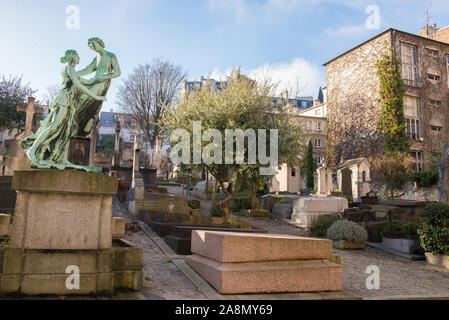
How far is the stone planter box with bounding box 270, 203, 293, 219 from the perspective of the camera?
17.8 meters

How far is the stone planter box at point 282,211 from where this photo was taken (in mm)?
17752

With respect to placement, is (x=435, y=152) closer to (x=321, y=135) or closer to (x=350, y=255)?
(x=321, y=135)

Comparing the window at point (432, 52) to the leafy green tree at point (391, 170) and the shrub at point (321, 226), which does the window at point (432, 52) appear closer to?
the leafy green tree at point (391, 170)

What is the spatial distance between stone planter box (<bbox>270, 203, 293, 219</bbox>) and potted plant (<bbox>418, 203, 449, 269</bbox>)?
8.31m

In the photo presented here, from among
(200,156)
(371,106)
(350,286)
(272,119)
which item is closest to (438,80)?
(371,106)

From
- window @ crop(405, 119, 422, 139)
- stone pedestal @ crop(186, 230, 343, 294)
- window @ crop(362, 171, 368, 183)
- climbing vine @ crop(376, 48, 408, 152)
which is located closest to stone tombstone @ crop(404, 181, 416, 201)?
window @ crop(362, 171, 368, 183)

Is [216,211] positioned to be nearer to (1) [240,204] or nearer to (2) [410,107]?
(1) [240,204]

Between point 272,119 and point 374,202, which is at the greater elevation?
point 272,119

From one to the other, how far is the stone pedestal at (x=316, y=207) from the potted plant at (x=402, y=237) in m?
3.99

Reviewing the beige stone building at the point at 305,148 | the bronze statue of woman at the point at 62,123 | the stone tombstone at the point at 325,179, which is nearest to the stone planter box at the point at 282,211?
the stone tombstone at the point at 325,179

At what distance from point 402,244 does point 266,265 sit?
7.38m

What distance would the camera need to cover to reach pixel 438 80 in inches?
1323

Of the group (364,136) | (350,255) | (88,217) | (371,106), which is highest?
(371,106)

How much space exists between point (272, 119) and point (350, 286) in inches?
400
